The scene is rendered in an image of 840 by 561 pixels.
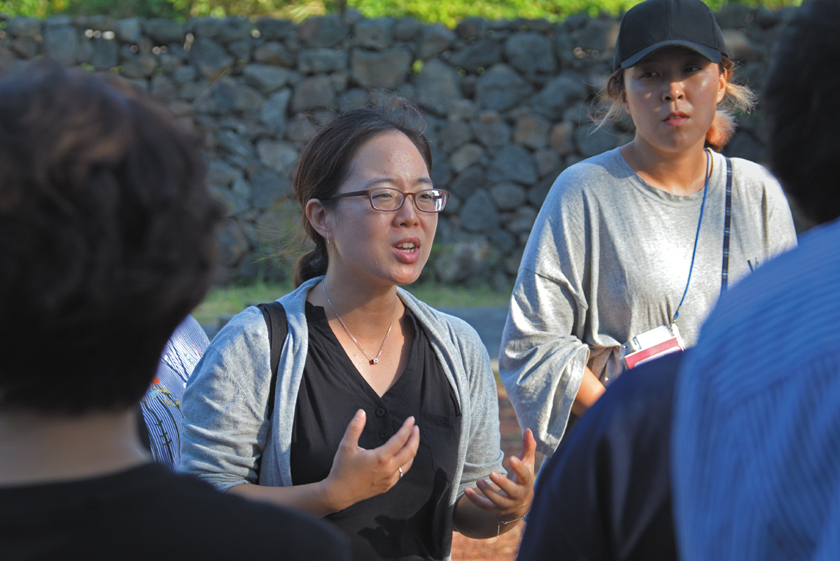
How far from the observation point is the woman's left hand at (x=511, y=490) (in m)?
1.70

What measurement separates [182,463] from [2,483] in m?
1.01

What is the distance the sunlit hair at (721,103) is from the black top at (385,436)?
0.99 meters

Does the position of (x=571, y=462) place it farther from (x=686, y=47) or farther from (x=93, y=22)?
(x=93, y=22)

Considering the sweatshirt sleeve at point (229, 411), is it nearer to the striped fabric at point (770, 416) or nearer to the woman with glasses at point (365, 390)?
the woman with glasses at point (365, 390)

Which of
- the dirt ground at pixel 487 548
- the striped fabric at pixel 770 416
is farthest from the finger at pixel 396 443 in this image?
the dirt ground at pixel 487 548

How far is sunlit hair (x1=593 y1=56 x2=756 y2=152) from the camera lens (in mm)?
2230

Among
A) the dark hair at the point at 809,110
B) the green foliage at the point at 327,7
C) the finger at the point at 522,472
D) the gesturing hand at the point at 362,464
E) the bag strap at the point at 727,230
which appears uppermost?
the green foliage at the point at 327,7

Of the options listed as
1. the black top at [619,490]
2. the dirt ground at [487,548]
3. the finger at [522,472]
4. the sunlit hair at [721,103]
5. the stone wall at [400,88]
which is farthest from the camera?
the stone wall at [400,88]

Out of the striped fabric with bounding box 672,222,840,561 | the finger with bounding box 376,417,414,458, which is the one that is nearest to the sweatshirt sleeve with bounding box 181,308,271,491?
the finger with bounding box 376,417,414,458

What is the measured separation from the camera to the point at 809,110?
766 mm

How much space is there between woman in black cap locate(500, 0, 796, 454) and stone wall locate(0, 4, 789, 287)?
24.4 ft

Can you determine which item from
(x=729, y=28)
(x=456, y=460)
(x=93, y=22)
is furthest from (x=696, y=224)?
(x=93, y=22)

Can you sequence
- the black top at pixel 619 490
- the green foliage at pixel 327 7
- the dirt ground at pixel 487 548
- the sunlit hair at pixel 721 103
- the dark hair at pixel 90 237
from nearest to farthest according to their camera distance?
the dark hair at pixel 90 237
the black top at pixel 619 490
the sunlit hair at pixel 721 103
the dirt ground at pixel 487 548
the green foliage at pixel 327 7

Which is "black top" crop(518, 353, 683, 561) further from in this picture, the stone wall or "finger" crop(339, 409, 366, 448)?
the stone wall
